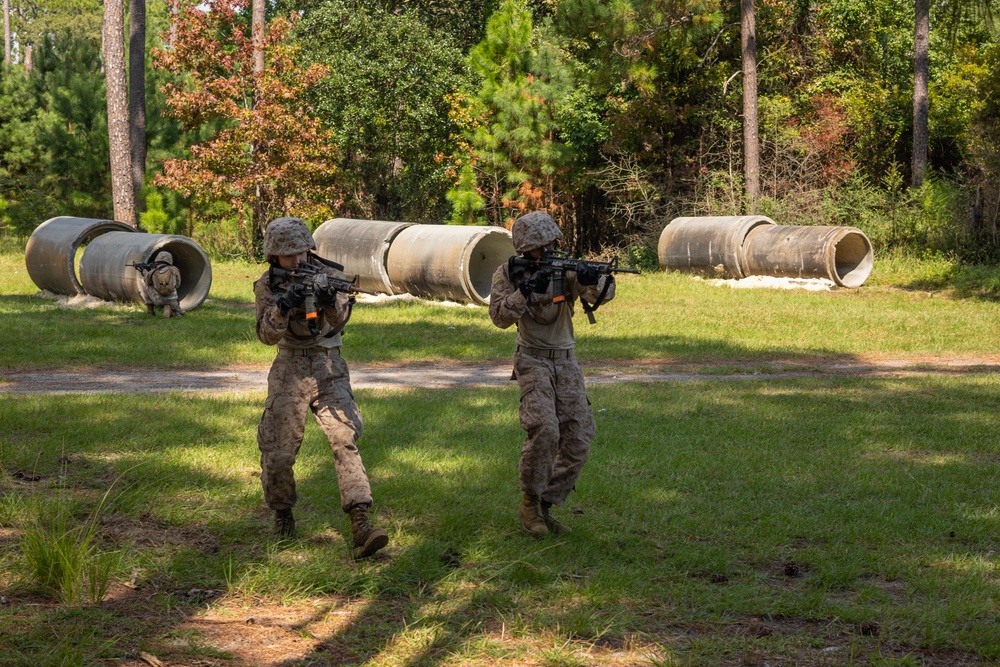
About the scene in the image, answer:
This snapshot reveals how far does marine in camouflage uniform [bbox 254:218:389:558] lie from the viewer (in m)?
6.00

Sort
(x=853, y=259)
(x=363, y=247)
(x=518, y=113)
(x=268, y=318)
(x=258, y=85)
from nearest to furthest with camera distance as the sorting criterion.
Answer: (x=268, y=318)
(x=363, y=247)
(x=853, y=259)
(x=258, y=85)
(x=518, y=113)

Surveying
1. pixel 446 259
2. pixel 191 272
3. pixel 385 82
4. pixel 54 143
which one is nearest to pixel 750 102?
pixel 385 82

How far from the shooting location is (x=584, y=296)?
6371mm

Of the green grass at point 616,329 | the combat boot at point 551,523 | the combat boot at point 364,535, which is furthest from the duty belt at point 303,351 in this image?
the green grass at point 616,329

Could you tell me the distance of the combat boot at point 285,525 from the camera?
6.31m

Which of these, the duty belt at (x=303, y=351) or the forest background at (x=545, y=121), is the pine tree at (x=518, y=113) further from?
the duty belt at (x=303, y=351)

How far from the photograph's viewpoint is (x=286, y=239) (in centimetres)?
605

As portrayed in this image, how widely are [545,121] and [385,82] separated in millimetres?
5259

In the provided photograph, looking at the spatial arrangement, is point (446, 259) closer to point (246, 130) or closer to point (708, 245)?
point (708, 245)

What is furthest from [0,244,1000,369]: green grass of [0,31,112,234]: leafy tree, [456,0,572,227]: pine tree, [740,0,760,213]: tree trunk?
[0,31,112,234]: leafy tree

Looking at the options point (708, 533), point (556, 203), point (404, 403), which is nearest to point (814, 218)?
point (556, 203)

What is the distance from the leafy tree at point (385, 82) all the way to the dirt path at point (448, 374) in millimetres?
20009

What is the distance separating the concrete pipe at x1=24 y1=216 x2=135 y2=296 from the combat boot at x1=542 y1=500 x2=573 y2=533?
13978mm

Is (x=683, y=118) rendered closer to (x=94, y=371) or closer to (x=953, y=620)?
(x=94, y=371)
